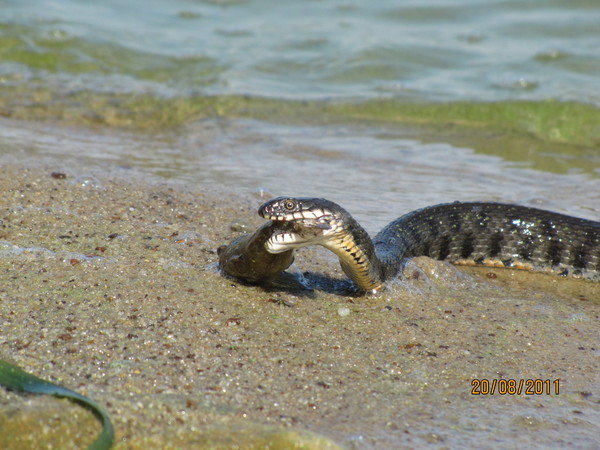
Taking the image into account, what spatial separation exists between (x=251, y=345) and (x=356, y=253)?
0.86m

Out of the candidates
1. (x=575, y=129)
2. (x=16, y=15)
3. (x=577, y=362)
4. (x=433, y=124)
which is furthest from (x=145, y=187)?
(x=16, y=15)

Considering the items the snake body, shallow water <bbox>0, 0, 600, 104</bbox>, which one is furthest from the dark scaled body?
shallow water <bbox>0, 0, 600, 104</bbox>

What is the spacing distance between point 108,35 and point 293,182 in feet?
21.4

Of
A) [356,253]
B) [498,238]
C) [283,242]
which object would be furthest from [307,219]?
[498,238]

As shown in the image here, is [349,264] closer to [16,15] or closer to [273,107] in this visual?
[273,107]

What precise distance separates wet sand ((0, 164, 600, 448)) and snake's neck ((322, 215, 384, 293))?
13cm

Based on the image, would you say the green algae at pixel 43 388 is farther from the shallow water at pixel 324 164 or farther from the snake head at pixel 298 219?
the shallow water at pixel 324 164

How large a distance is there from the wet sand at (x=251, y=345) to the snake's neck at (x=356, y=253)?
13 cm

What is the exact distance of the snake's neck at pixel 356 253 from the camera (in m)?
3.92

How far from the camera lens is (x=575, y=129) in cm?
951

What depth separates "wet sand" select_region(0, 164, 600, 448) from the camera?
9.52 feet

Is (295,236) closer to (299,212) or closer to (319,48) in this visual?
(299,212)

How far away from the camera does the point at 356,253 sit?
407cm
